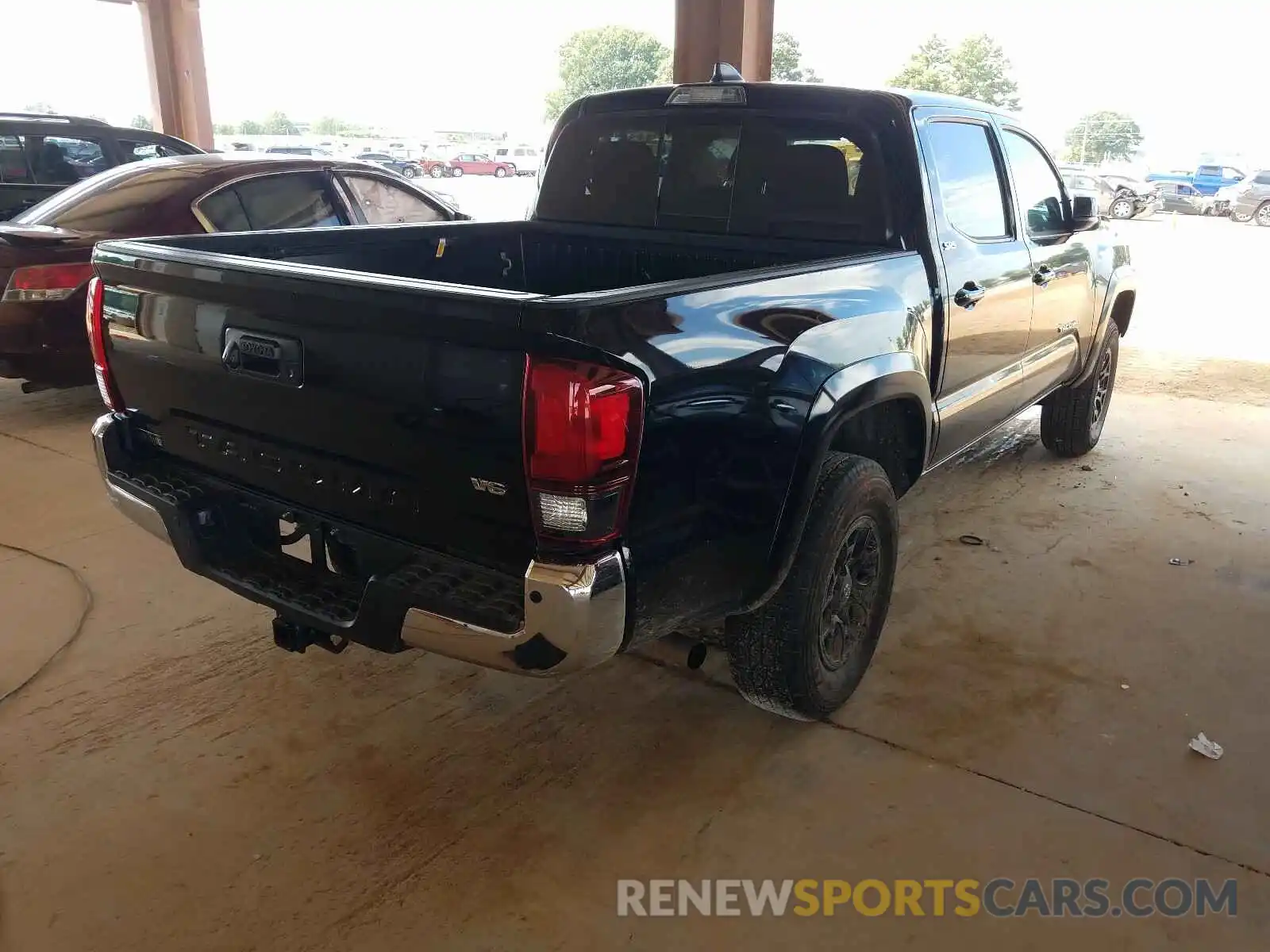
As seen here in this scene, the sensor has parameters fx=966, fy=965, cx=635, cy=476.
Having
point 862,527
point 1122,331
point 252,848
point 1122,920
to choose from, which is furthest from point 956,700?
point 1122,331

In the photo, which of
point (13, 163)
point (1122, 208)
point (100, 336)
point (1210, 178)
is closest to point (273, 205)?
point (100, 336)

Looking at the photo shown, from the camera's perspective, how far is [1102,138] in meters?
29.5

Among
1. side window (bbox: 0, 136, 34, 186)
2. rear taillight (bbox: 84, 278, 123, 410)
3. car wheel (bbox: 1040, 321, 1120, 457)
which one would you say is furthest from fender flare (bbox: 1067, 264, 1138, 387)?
side window (bbox: 0, 136, 34, 186)

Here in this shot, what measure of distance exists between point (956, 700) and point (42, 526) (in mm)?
3862

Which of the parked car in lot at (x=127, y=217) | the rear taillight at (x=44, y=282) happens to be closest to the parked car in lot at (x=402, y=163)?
the parked car in lot at (x=127, y=217)

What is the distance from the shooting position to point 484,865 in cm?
233

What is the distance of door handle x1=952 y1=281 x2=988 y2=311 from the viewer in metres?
3.26

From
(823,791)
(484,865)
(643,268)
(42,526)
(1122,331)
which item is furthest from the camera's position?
(1122,331)

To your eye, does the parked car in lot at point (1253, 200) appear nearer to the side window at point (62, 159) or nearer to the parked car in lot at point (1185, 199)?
the parked car in lot at point (1185, 199)

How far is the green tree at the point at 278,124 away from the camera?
43625mm

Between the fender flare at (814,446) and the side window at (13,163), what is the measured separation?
789 centimetres

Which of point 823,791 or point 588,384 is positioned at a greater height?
point 588,384

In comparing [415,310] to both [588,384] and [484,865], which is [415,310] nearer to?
[588,384]

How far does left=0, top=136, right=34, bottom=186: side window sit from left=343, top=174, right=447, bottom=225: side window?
3567 mm
